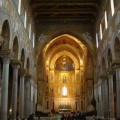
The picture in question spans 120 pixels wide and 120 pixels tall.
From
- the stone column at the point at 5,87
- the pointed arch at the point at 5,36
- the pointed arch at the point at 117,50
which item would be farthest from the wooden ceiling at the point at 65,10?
the stone column at the point at 5,87

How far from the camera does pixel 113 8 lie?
24906 millimetres

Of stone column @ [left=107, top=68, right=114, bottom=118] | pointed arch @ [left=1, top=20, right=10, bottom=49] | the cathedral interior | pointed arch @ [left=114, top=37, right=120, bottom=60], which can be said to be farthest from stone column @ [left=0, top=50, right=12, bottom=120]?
stone column @ [left=107, top=68, right=114, bottom=118]

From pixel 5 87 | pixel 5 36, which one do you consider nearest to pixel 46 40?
pixel 5 36

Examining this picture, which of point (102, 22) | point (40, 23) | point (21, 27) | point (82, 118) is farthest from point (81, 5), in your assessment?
point (82, 118)

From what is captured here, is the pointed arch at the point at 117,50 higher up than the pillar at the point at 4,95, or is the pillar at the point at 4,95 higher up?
the pointed arch at the point at 117,50

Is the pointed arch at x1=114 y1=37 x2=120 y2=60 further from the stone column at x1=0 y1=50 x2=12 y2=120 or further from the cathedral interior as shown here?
the stone column at x1=0 y1=50 x2=12 y2=120

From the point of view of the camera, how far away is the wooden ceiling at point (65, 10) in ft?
108

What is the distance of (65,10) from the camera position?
35.9 metres

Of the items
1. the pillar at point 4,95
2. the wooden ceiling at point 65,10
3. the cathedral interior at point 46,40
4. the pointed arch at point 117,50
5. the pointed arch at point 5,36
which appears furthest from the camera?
the wooden ceiling at point 65,10

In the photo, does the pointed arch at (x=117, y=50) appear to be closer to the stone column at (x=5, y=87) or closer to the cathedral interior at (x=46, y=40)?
the cathedral interior at (x=46, y=40)

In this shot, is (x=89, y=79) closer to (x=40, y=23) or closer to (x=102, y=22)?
(x=40, y=23)

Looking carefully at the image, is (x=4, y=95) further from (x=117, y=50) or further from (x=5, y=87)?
(x=117, y=50)

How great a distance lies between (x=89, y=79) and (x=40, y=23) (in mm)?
13726

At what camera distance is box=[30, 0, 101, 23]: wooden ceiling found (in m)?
33.0
